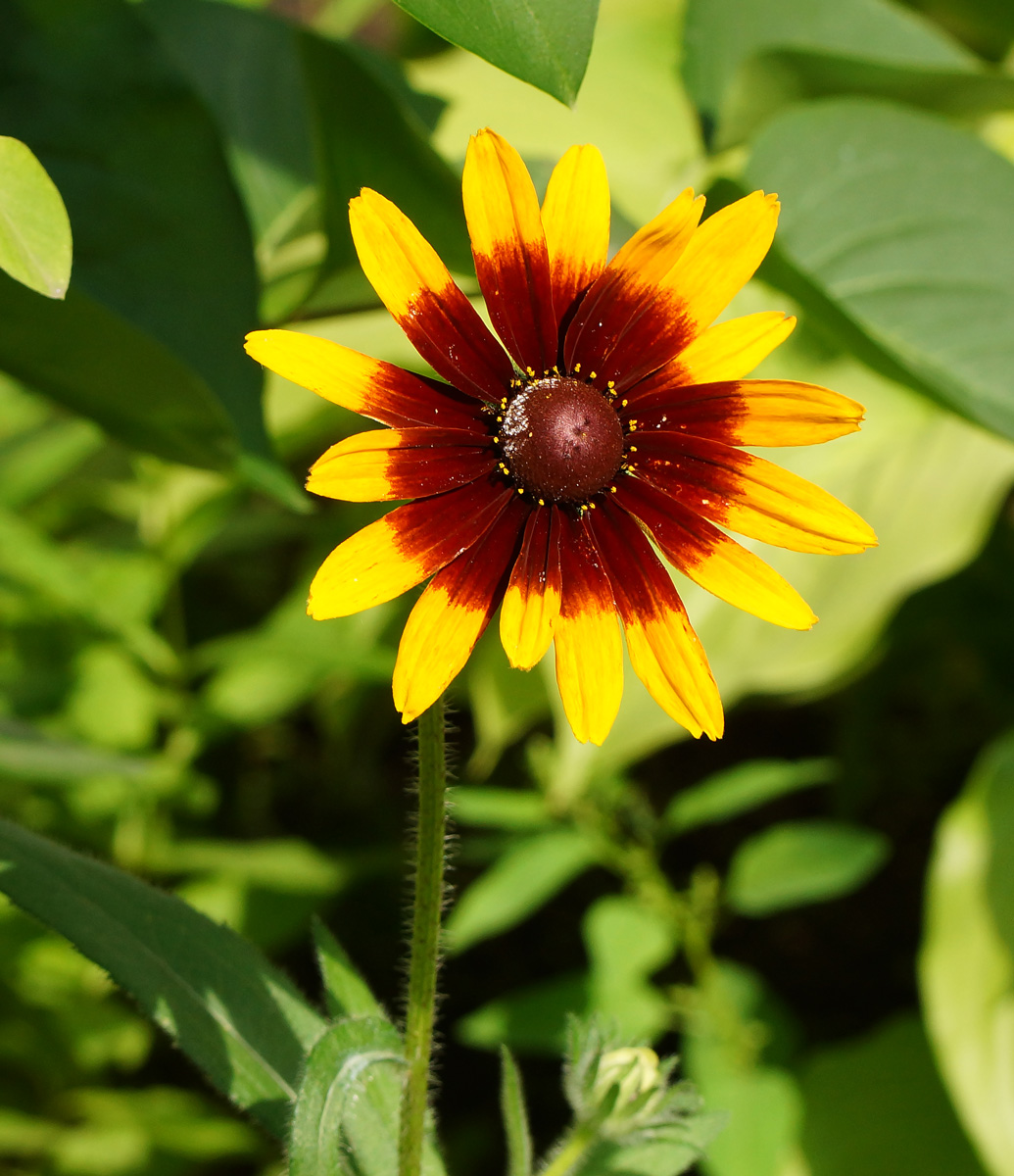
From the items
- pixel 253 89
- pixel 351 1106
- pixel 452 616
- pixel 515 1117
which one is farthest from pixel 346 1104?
pixel 253 89

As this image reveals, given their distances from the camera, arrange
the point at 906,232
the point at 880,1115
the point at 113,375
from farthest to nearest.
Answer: the point at 880,1115 < the point at 906,232 < the point at 113,375

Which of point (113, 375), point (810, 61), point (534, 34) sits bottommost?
point (534, 34)

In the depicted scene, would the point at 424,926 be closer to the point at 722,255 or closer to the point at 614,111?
the point at 722,255

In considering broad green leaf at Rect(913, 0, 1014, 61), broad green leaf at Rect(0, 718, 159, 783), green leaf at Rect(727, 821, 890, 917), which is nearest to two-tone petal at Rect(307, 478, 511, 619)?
broad green leaf at Rect(0, 718, 159, 783)

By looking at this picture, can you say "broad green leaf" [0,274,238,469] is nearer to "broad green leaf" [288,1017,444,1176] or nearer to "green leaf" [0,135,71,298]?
"green leaf" [0,135,71,298]

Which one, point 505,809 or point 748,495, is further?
point 505,809

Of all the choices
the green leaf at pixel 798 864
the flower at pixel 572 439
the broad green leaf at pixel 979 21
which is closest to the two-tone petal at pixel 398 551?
the flower at pixel 572 439

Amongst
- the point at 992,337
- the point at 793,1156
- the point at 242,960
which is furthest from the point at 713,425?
the point at 793,1156
